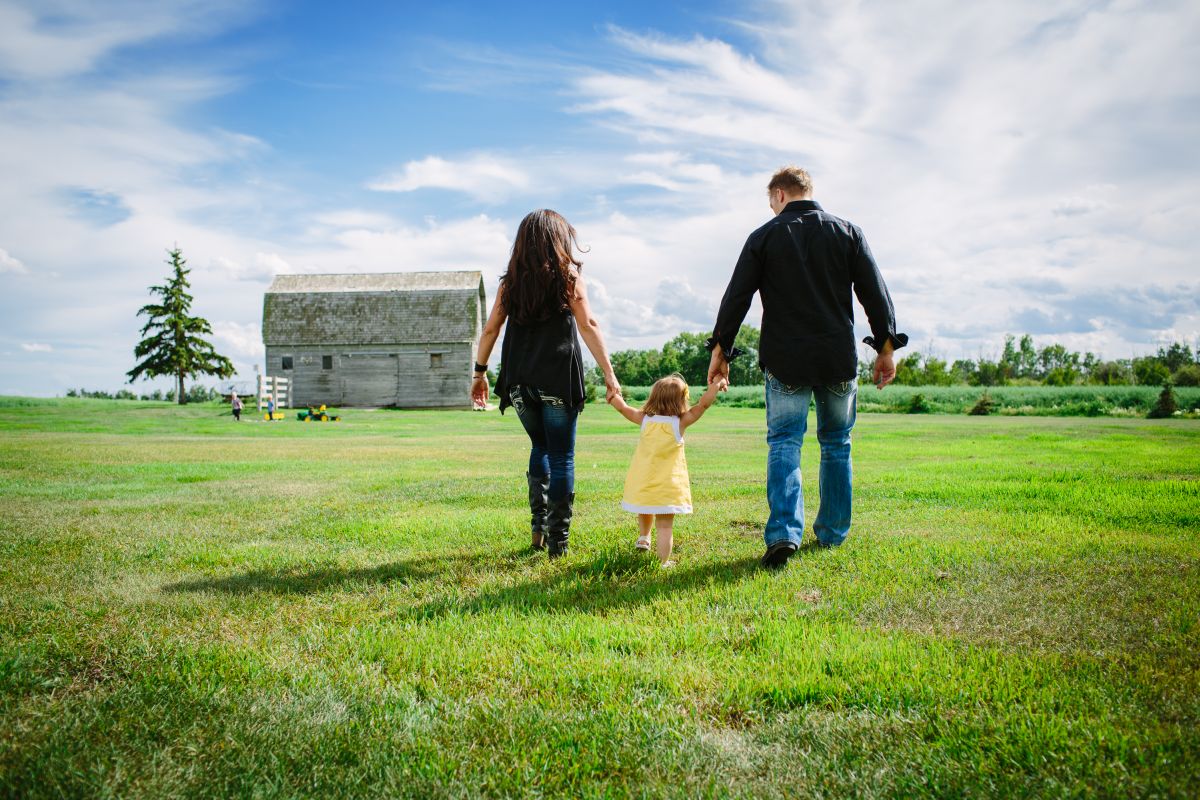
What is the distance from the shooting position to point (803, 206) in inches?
Result: 208

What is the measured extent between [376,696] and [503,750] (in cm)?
73

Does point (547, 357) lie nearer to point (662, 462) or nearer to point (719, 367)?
point (662, 462)

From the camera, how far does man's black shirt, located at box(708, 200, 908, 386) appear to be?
503 cm

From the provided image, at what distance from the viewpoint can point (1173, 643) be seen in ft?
10.6

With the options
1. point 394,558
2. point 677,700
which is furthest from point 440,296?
point 677,700

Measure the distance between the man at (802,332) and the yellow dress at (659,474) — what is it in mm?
587

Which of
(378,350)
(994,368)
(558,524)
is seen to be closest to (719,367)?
(558,524)

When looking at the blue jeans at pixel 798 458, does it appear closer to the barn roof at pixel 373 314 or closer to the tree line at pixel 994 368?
the tree line at pixel 994 368

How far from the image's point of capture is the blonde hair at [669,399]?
5.41 metres

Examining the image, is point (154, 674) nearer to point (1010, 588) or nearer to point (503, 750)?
point (503, 750)

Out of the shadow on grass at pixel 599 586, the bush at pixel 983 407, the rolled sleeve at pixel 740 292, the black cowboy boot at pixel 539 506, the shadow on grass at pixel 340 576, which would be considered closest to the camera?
the shadow on grass at pixel 599 586

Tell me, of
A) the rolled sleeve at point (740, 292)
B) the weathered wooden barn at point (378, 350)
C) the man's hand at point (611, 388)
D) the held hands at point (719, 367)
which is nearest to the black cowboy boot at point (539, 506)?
the man's hand at point (611, 388)

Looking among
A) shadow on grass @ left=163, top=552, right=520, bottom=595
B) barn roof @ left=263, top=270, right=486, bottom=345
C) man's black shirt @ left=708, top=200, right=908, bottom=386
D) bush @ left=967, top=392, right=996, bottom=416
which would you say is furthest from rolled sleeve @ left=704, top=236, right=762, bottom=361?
barn roof @ left=263, top=270, right=486, bottom=345

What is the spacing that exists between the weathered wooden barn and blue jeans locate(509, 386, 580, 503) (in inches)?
1511
